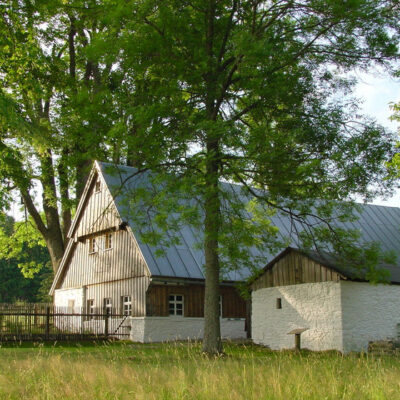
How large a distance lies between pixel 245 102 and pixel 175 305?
37.9 feet

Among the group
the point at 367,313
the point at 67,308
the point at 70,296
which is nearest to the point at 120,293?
the point at 67,308

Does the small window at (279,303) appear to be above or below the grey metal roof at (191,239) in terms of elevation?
below

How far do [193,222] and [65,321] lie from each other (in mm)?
14953

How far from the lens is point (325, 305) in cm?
2000

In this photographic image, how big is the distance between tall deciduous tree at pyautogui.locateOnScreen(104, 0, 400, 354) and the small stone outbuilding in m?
3.12

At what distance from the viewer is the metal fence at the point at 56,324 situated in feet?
78.7

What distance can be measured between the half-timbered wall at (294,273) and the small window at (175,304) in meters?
4.32

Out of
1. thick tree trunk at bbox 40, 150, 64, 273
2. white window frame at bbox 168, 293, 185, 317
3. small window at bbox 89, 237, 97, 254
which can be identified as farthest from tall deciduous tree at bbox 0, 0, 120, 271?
white window frame at bbox 168, 293, 185, 317

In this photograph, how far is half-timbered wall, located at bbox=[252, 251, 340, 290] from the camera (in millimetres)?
20156

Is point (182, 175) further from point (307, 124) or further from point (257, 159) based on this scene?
point (307, 124)

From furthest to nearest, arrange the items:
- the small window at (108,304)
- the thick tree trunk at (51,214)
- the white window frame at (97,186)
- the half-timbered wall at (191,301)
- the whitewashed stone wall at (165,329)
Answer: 1. the thick tree trunk at (51,214)
2. the white window frame at (97,186)
3. the small window at (108,304)
4. the half-timbered wall at (191,301)
5. the whitewashed stone wall at (165,329)

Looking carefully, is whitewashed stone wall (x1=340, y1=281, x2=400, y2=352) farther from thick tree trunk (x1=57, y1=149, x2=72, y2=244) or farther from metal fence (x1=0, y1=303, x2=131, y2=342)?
thick tree trunk (x1=57, y1=149, x2=72, y2=244)

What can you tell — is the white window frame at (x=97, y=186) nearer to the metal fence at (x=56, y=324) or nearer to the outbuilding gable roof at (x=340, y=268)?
the metal fence at (x=56, y=324)

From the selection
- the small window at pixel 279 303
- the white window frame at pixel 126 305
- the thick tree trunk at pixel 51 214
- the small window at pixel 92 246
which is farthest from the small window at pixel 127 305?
the thick tree trunk at pixel 51 214
